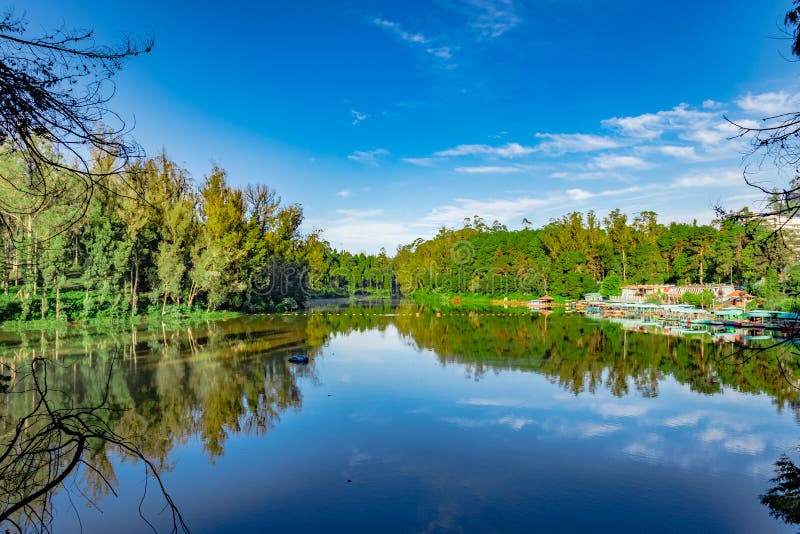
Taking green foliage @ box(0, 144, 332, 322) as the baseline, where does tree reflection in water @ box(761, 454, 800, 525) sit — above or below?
below

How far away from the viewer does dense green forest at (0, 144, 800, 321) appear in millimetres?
34125

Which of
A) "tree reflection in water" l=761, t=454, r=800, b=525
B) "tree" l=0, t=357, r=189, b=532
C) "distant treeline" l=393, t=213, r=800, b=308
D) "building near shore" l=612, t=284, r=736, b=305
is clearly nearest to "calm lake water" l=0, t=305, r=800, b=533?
"tree reflection in water" l=761, t=454, r=800, b=525

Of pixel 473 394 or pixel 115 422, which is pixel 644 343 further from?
pixel 115 422

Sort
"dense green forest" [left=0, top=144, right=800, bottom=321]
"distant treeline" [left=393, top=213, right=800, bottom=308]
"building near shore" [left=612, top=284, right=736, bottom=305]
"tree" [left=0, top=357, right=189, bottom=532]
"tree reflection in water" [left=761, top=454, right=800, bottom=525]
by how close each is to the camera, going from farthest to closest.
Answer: "distant treeline" [left=393, top=213, right=800, bottom=308]
"building near shore" [left=612, top=284, right=736, bottom=305]
"dense green forest" [left=0, top=144, right=800, bottom=321]
"tree reflection in water" [left=761, top=454, right=800, bottom=525]
"tree" [left=0, top=357, right=189, bottom=532]

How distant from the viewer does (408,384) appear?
20.9m

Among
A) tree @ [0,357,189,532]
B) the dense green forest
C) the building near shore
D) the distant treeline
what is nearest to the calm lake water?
tree @ [0,357,189,532]

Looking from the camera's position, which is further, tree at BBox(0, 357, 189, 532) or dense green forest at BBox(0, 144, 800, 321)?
dense green forest at BBox(0, 144, 800, 321)

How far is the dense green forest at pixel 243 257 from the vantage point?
34.1 m

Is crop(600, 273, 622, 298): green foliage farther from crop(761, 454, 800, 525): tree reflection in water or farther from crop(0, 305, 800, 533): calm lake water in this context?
crop(761, 454, 800, 525): tree reflection in water

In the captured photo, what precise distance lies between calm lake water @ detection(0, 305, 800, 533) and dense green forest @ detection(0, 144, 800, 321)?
18.9ft

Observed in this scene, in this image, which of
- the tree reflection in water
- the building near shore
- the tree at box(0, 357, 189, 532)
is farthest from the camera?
the building near shore

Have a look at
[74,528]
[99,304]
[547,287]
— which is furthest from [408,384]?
[547,287]

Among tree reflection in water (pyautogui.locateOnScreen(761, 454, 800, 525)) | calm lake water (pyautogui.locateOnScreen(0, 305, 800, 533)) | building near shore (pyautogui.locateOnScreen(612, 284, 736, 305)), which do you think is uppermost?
building near shore (pyautogui.locateOnScreen(612, 284, 736, 305))

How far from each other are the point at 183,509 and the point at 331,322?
36.1 metres
